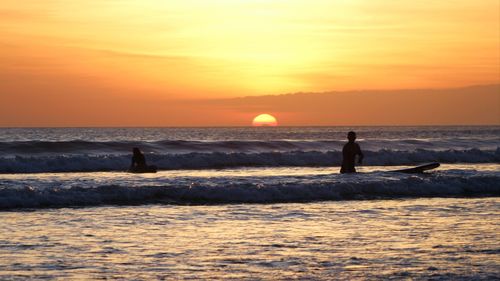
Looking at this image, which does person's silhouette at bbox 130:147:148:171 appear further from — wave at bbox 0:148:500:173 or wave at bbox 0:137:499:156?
wave at bbox 0:137:499:156

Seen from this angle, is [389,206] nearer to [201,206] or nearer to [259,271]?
[201,206]

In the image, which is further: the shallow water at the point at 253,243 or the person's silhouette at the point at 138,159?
the person's silhouette at the point at 138,159

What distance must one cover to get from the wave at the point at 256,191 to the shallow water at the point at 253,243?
1.65m

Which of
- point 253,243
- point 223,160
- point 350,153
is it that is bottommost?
point 253,243

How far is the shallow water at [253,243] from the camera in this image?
371 inches

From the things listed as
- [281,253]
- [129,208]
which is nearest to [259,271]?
[281,253]

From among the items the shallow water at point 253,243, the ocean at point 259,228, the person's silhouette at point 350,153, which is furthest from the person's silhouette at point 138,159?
the shallow water at point 253,243

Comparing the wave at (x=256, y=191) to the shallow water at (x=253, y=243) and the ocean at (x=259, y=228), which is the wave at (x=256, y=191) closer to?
the ocean at (x=259, y=228)

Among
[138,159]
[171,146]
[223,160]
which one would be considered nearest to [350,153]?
[138,159]

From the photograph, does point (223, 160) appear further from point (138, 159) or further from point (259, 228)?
point (259, 228)

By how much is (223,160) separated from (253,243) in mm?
27882

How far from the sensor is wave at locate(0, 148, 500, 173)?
113 feet

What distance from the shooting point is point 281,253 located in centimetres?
1059

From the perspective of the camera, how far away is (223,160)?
39.2 metres
